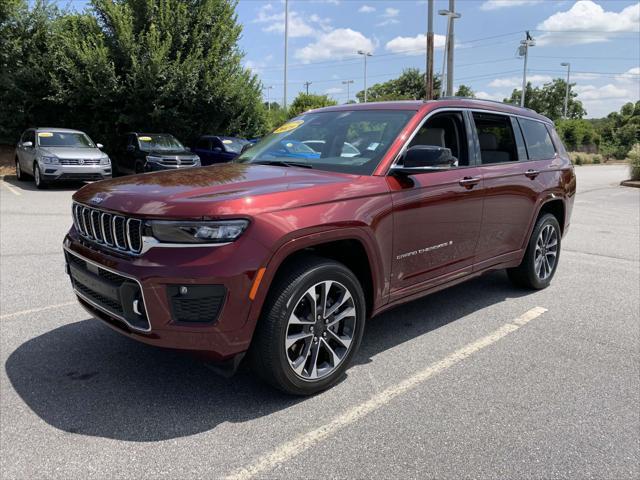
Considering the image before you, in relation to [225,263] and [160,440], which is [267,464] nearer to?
[160,440]

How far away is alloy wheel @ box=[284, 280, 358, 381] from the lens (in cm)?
302

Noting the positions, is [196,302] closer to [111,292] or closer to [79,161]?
[111,292]

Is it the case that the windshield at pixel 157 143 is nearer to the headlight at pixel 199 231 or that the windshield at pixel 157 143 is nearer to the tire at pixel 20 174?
the tire at pixel 20 174

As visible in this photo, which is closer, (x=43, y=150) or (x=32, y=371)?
(x=32, y=371)

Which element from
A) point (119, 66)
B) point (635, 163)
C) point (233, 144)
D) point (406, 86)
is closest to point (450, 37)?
point (635, 163)

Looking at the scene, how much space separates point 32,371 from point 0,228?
6.02 m

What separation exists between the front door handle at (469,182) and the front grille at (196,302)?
2253 mm

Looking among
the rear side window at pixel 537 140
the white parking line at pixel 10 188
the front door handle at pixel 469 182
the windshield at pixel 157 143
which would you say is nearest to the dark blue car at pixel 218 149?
the windshield at pixel 157 143

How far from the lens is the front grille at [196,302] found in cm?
262

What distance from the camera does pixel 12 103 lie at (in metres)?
19.6

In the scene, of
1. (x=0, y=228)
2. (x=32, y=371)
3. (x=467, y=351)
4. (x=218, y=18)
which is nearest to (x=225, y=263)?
(x=32, y=371)

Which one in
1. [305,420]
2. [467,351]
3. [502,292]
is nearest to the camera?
[305,420]

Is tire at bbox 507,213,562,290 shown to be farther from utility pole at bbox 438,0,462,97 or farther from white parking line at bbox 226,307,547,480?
utility pole at bbox 438,0,462,97

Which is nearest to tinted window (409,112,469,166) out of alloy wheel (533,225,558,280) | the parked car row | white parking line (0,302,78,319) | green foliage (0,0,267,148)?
alloy wheel (533,225,558,280)
